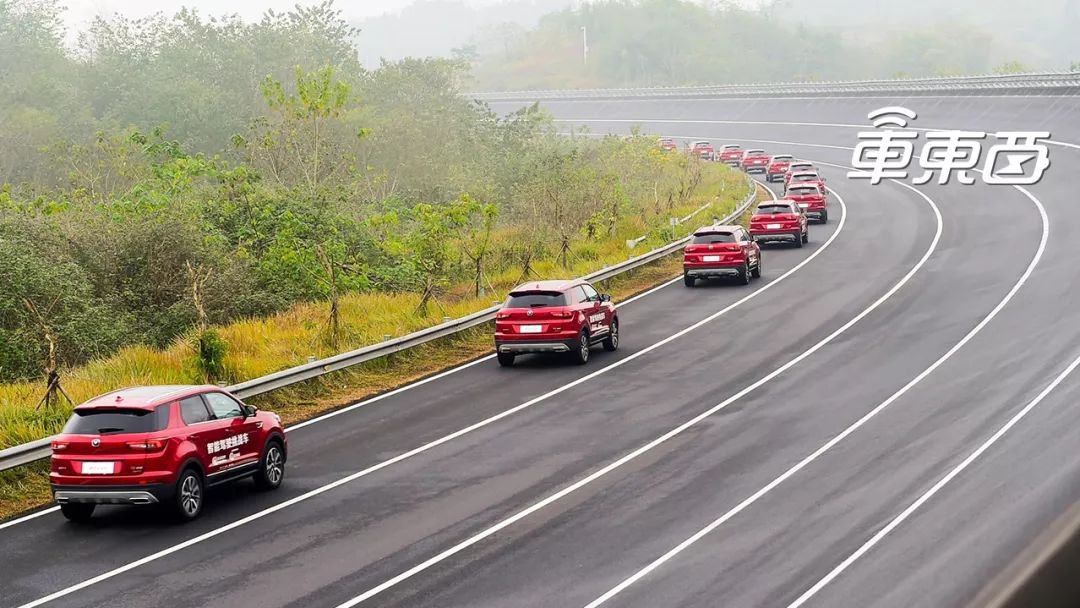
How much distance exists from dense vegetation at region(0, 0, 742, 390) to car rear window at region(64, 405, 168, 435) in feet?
13.6

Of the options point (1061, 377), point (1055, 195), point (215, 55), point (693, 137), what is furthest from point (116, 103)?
point (1061, 377)

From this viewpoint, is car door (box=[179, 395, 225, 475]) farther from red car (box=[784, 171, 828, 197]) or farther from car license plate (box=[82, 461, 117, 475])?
red car (box=[784, 171, 828, 197])

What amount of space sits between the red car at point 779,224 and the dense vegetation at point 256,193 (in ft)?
14.8

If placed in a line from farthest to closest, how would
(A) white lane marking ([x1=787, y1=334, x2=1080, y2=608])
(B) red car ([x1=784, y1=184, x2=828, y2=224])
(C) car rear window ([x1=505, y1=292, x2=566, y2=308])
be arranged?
(B) red car ([x1=784, y1=184, x2=828, y2=224])
(C) car rear window ([x1=505, y1=292, x2=566, y2=308])
(A) white lane marking ([x1=787, y1=334, x2=1080, y2=608])

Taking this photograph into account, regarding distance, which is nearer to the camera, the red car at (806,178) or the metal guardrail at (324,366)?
the metal guardrail at (324,366)

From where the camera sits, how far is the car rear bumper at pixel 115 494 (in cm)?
1355

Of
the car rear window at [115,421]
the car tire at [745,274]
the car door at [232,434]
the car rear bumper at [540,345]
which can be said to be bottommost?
the car tire at [745,274]

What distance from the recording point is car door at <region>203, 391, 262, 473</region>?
14.9m

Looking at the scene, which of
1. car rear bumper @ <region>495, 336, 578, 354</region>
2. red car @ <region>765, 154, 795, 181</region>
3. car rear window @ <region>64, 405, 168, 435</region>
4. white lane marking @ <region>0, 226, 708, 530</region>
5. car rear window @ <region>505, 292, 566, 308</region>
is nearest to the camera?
car rear window @ <region>64, 405, 168, 435</region>

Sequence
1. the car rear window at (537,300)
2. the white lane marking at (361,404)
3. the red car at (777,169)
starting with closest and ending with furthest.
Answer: the white lane marking at (361,404) → the car rear window at (537,300) → the red car at (777,169)

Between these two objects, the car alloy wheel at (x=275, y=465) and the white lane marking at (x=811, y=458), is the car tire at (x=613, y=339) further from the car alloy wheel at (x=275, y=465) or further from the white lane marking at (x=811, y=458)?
the car alloy wheel at (x=275, y=465)

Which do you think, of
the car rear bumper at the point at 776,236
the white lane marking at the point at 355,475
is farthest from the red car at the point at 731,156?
the white lane marking at the point at 355,475

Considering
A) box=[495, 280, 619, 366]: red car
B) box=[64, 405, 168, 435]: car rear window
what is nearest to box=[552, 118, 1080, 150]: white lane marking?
box=[495, 280, 619, 366]: red car

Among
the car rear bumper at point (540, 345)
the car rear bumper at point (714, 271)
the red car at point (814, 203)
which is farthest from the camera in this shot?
the red car at point (814, 203)
